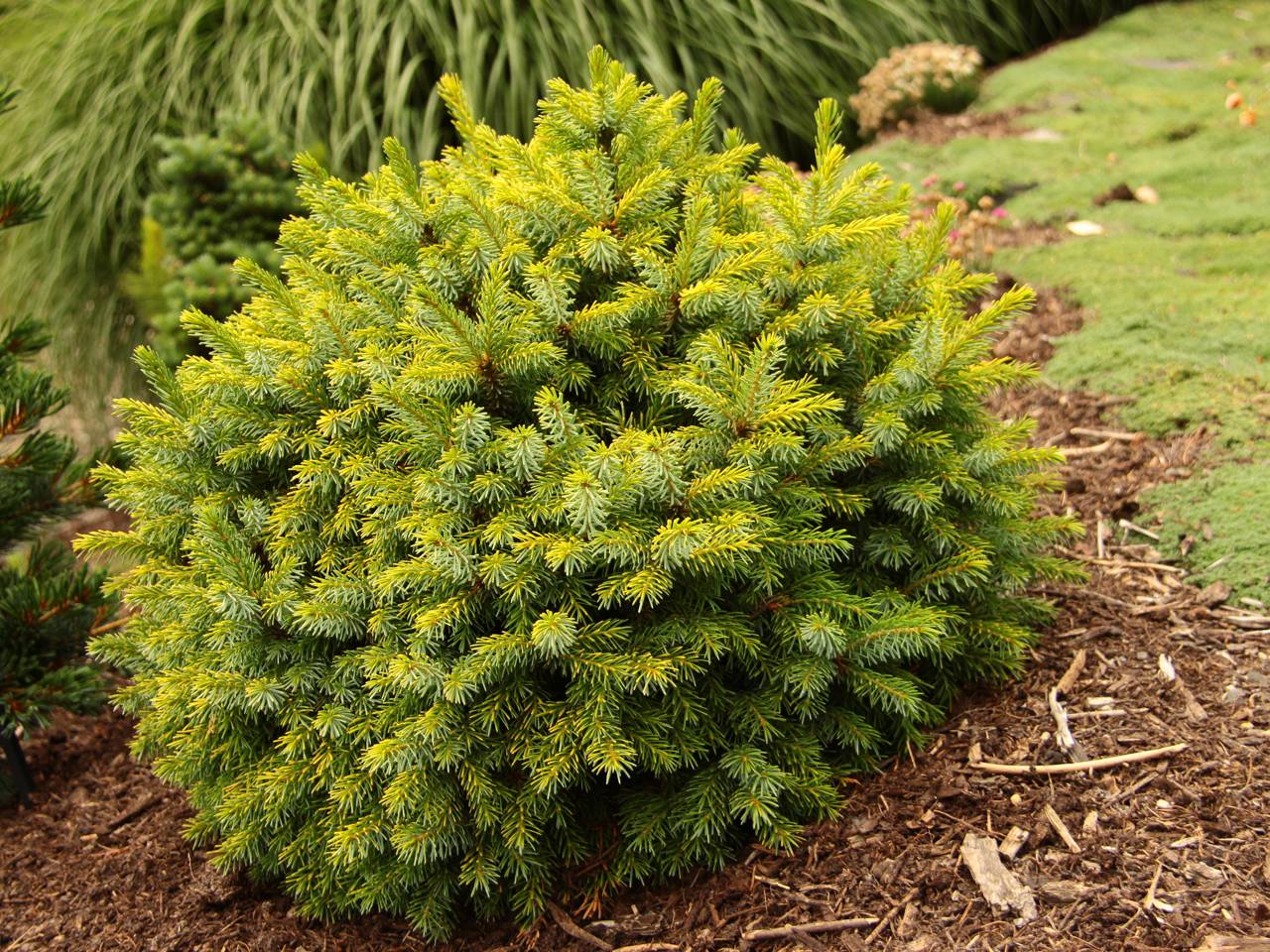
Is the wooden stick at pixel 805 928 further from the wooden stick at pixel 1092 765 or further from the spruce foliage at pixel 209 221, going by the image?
the spruce foliage at pixel 209 221

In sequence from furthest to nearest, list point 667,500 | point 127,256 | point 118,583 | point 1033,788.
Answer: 1. point 127,256
2. point 118,583
3. point 1033,788
4. point 667,500

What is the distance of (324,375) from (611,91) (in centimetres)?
88

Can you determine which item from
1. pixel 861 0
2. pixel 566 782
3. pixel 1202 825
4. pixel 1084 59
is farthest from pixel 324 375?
pixel 1084 59

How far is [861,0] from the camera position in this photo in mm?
6109

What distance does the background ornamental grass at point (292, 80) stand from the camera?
5324 mm

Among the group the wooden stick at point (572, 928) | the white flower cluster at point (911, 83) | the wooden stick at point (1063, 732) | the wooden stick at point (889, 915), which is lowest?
the wooden stick at point (1063, 732)

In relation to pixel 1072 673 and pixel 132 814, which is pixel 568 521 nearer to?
pixel 1072 673

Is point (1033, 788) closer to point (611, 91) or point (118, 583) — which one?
point (611, 91)

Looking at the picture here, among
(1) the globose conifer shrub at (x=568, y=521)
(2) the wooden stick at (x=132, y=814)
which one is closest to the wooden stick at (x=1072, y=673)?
(1) the globose conifer shrub at (x=568, y=521)

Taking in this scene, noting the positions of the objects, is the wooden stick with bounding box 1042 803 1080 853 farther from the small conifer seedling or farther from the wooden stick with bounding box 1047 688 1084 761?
the small conifer seedling

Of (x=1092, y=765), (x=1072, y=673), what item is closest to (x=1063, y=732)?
(x=1092, y=765)

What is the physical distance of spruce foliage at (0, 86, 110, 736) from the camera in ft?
9.78

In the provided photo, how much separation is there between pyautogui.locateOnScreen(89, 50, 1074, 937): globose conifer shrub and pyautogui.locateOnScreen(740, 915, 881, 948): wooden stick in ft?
0.57

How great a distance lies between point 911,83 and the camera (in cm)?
569
